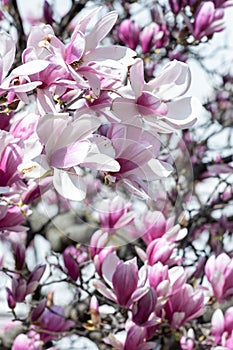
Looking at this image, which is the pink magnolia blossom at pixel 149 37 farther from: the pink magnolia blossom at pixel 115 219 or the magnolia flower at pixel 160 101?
the magnolia flower at pixel 160 101

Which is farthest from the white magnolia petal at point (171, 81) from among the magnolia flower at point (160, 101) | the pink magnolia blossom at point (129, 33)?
the pink magnolia blossom at point (129, 33)

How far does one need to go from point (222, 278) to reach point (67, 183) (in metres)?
0.85

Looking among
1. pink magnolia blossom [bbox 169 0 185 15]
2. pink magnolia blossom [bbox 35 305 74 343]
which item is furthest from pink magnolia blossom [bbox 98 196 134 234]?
pink magnolia blossom [bbox 169 0 185 15]

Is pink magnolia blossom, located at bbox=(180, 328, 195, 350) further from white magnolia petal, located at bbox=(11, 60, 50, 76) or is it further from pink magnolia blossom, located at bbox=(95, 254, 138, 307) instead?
white magnolia petal, located at bbox=(11, 60, 50, 76)

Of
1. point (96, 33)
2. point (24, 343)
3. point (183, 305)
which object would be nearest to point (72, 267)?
point (24, 343)

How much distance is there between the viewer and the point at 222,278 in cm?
144

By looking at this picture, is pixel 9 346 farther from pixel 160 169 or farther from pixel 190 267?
pixel 160 169

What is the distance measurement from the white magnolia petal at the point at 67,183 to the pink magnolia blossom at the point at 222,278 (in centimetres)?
83

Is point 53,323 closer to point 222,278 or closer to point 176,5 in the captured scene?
point 222,278

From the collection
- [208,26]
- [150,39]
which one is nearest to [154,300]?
[208,26]

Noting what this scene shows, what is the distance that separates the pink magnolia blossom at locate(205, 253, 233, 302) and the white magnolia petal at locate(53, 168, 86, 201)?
834 mm

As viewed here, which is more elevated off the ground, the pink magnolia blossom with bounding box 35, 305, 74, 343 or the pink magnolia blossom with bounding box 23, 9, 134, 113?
the pink magnolia blossom with bounding box 23, 9, 134, 113

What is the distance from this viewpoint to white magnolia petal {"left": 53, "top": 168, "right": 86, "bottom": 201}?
2.23 ft

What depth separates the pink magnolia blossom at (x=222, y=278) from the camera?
1442 millimetres
